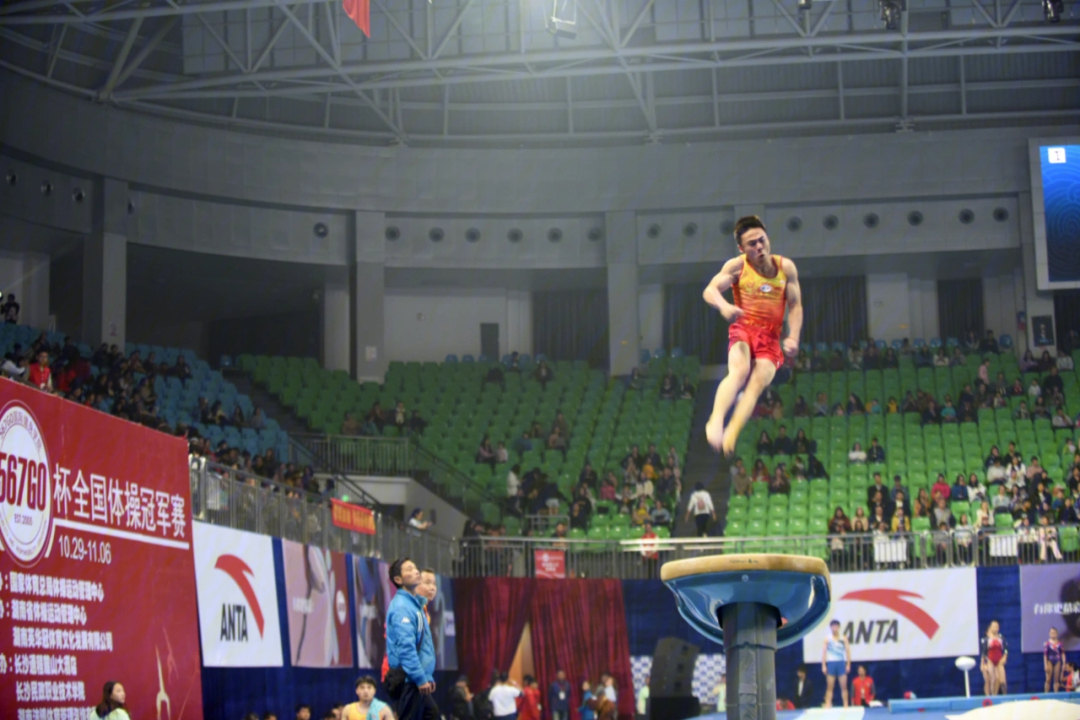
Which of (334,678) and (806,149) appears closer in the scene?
(334,678)

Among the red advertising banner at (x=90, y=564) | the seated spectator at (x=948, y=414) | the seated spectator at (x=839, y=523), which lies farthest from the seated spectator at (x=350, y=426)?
the red advertising banner at (x=90, y=564)

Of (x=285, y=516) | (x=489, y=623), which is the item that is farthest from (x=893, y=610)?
(x=285, y=516)

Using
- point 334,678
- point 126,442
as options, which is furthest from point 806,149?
point 126,442

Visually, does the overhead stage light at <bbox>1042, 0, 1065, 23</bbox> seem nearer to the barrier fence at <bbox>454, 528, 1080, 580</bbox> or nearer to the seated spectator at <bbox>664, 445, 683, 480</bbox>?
the barrier fence at <bbox>454, 528, 1080, 580</bbox>

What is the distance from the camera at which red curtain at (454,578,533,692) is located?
22281 millimetres

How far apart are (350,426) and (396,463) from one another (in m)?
1.48

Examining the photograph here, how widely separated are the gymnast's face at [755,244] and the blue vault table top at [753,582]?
1.71m

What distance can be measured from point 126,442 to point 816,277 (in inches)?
853

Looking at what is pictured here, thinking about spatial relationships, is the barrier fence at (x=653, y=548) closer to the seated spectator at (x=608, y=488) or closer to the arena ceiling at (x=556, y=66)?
the seated spectator at (x=608, y=488)

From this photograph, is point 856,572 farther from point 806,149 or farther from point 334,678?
point 806,149

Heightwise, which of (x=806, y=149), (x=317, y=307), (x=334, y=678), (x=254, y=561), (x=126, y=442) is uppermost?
(x=806, y=149)

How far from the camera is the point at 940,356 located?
28.2 meters

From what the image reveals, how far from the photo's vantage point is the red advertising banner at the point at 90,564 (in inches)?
411

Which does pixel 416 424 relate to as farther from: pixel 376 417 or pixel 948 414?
pixel 948 414
